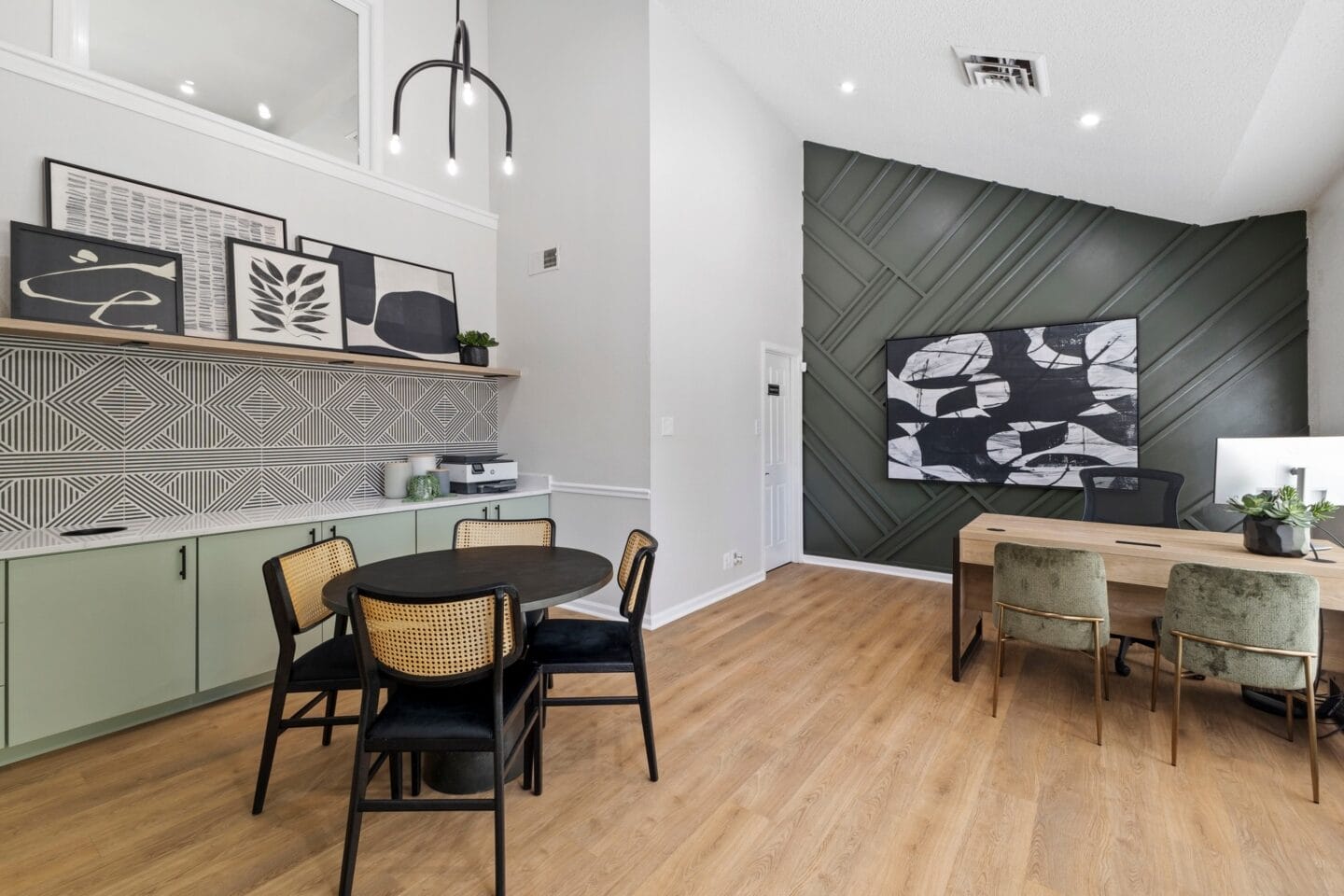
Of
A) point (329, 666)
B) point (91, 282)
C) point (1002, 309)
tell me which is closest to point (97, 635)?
point (329, 666)

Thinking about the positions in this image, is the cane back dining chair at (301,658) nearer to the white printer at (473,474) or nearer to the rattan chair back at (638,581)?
the rattan chair back at (638,581)

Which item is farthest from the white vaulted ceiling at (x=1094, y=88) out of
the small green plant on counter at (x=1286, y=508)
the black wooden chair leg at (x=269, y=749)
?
the black wooden chair leg at (x=269, y=749)

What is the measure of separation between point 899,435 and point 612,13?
3.85 meters

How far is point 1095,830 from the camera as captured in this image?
195 centimetres

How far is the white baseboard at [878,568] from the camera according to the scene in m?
5.09

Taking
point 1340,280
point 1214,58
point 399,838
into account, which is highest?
point 1214,58

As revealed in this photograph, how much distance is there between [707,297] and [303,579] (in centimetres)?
319

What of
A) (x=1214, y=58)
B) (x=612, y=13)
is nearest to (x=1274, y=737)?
(x=1214, y=58)

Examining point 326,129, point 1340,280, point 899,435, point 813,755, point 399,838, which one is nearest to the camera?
point 399,838

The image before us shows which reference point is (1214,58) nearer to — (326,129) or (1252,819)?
(1252,819)

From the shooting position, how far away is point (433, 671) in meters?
1.72

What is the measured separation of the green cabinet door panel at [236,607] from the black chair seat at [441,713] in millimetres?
1467

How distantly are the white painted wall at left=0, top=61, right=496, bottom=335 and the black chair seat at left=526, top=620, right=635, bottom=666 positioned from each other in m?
2.86

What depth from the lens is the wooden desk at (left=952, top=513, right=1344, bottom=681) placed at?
2.54 m
